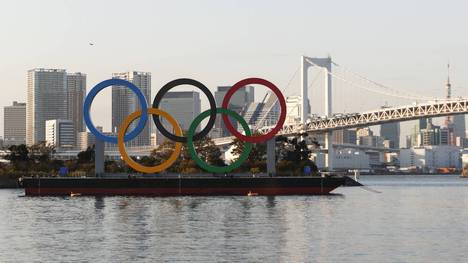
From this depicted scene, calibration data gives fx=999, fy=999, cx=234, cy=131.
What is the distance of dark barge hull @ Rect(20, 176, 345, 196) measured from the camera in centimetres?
7556

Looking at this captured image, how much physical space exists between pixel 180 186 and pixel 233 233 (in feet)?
122

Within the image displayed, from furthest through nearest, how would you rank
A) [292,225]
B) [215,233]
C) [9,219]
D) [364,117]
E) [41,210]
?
[364,117] < [41,210] < [9,219] < [292,225] < [215,233]

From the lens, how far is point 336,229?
41.1 m

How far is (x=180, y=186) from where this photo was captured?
7612cm

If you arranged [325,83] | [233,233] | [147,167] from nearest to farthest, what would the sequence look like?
[233,233]
[147,167]
[325,83]

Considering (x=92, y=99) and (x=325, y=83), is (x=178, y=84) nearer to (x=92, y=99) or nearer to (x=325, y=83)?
(x=92, y=99)

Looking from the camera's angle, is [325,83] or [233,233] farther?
[325,83]

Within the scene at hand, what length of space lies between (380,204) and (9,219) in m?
24.5

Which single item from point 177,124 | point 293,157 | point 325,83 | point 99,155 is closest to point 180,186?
point 177,124

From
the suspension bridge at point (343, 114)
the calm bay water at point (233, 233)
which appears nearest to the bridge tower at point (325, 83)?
the suspension bridge at point (343, 114)

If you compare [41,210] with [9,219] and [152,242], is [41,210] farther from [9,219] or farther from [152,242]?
[152,242]

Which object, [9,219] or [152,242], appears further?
[9,219]

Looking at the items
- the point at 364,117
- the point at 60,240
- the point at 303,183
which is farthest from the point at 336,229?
the point at 364,117

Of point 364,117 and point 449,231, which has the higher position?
point 364,117
